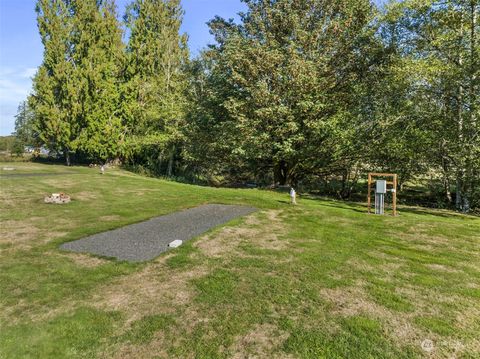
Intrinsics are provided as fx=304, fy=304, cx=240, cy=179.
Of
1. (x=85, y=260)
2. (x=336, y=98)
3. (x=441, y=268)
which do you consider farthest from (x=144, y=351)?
(x=336, y=98)

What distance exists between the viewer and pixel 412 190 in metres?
25.0

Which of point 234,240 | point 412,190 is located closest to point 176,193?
point 234,240

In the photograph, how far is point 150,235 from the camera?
9.28 meters

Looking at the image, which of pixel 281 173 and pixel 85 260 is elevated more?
pixel 281 173

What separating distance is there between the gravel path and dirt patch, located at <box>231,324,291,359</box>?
3.73m

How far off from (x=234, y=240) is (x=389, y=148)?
1420 centimetres

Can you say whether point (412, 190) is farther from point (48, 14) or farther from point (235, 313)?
point (48, 14)

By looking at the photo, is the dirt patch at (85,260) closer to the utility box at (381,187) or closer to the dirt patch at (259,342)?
the dirt patch at (259,342)

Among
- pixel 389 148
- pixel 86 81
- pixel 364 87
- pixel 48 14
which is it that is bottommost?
pixel 389 148

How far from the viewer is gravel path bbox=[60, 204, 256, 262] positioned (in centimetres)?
777

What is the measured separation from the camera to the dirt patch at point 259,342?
161 inches

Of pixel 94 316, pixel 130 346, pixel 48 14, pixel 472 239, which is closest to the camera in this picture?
pixel 130 346

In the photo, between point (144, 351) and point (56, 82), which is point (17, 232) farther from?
point (56, 82)

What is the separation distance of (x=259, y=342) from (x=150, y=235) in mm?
5826
